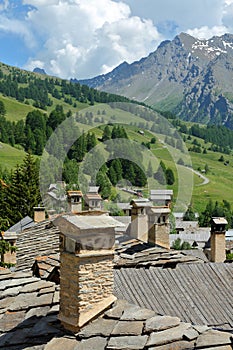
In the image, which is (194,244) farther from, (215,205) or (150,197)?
(215,205)

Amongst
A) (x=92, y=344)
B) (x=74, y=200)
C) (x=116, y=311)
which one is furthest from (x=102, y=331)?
(x=74, y=200)

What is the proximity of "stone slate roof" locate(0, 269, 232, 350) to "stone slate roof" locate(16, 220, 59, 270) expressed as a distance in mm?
A: 7133

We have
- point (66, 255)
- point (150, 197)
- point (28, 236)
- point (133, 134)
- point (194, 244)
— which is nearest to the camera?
point (66, 255)

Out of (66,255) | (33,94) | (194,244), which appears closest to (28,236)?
(66,255)

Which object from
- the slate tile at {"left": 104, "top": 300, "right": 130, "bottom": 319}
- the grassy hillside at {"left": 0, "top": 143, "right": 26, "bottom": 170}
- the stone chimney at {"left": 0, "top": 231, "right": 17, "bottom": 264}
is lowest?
the stone chimney at {"left": 0, "top": 231, "right": 17, "bottom": 264}

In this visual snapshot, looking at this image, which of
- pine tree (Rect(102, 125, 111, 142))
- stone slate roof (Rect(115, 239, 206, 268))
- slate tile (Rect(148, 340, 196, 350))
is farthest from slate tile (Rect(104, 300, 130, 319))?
pine tree (Rect(102, 125, 111, 142))

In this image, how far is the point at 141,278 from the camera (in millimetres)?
11547

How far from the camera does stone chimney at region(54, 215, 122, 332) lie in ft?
24.0

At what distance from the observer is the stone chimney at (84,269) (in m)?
7.30

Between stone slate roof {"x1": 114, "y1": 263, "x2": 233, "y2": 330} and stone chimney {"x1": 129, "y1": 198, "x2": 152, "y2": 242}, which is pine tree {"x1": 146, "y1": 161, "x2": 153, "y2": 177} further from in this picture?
stone slate roof {"x1": 114, "y1": 263, "x2": 233, "y2": 330}

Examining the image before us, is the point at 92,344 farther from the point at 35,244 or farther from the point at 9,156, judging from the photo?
the point at 9,156

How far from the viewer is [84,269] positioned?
739 cm

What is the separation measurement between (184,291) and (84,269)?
194 inches

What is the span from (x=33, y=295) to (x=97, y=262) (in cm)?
223
